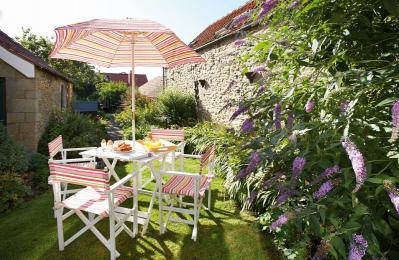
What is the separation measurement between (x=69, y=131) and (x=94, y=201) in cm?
574

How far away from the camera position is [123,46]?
15.1 ft

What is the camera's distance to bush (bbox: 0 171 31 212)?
423 cm

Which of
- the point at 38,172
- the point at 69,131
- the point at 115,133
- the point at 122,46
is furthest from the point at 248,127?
the point at 115,133

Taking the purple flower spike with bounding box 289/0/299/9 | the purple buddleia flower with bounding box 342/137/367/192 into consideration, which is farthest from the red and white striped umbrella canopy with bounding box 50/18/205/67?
the purple buddleia flower with bounding box 342/137/367/192

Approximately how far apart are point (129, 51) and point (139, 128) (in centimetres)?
655

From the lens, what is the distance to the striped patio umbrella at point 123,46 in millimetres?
3354

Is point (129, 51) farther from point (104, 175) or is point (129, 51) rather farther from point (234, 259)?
point (234, 259)

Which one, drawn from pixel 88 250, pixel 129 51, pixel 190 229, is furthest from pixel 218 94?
pixel 88 250

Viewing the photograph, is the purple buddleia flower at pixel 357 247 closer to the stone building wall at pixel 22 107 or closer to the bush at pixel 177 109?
the stone building wall at pixel 22 107

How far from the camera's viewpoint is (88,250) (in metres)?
3.14

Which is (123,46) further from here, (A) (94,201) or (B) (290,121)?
(B) (290,121)

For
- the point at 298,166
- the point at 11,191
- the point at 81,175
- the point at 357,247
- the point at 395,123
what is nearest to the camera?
the point at 395,123

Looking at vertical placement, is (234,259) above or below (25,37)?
below

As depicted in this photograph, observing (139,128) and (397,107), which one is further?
(139,128)
